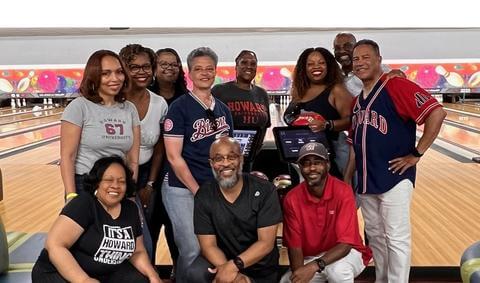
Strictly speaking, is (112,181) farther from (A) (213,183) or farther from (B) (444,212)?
(B) (444,212)

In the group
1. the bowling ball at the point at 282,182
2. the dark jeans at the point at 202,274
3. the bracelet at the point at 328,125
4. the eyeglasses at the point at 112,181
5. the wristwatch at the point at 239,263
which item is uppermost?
the bracelet at the point at 328,125

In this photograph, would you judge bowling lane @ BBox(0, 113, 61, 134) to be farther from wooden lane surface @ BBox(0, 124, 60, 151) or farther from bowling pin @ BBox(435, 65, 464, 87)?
bowling pin @ BBox(435, 65, 464, 87)

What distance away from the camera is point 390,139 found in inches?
75.5

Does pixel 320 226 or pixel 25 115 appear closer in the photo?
pixel 320 226

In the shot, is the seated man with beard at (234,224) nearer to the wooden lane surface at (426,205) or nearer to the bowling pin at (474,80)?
Answer: the wooden lane surface at (426,205)

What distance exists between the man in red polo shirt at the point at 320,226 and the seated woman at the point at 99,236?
21.4 inches

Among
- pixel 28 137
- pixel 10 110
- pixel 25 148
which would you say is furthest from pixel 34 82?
pixel 25 148

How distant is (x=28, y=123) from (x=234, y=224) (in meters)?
8.58

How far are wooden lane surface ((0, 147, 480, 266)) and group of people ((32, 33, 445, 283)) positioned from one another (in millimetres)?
725

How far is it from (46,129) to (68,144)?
739 cm

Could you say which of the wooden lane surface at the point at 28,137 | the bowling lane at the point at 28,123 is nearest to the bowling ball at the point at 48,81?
the bowling lane at the point at 28,123

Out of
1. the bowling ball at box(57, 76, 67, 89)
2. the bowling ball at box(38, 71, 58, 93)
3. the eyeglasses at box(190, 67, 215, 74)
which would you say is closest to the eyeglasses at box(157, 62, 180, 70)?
the eyeglasses at box(190, 67, 215, 74)

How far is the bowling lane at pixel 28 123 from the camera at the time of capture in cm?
868
